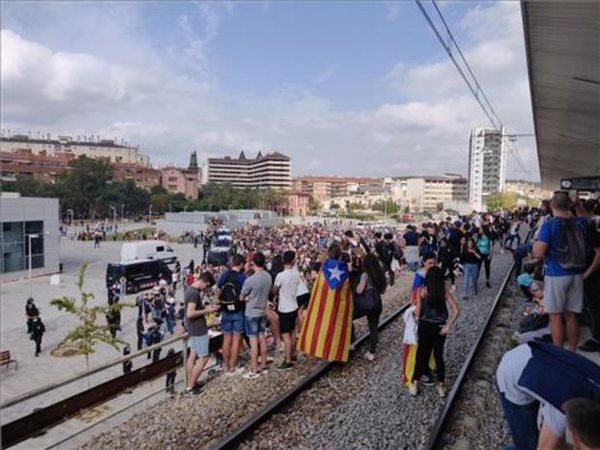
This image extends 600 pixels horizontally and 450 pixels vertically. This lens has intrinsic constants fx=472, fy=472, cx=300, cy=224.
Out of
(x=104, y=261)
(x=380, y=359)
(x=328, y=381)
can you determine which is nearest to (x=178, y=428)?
(x=328, y=381)

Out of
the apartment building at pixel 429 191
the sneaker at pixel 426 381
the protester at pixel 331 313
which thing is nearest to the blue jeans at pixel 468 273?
the protester at pixel 331 313

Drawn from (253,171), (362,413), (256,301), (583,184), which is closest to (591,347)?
(362,413)

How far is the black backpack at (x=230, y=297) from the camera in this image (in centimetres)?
619

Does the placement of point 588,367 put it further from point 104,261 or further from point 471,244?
point 104,261

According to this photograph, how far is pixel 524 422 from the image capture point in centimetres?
290

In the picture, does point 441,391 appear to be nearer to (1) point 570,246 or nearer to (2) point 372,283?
(2) point 372,283

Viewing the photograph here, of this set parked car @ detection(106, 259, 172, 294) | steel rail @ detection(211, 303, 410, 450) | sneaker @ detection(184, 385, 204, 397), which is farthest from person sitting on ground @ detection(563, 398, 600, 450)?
parked car @ detection(106, 259, 172, 294)

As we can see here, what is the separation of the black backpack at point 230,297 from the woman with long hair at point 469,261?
5.85 meters

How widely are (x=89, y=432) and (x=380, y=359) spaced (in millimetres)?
3789

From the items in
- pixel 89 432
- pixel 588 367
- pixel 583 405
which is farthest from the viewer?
pixel 89 432

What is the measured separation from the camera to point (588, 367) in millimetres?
2486

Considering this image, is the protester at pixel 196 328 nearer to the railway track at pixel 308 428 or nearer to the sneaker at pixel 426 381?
the railway track at pixel 308 428

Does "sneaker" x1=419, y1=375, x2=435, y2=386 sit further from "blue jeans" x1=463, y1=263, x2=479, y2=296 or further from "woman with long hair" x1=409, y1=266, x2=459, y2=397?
"blue jeans" x1=463, y1=263, x2=479, y2=296

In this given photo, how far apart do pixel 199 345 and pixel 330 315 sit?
1701 millimetres
